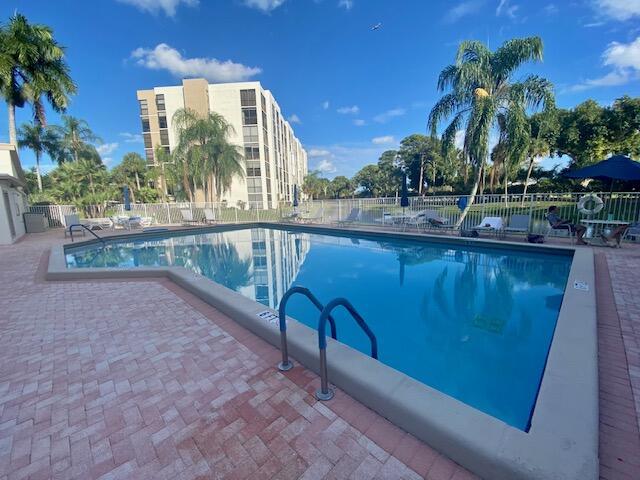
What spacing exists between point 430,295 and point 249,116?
3577 cm

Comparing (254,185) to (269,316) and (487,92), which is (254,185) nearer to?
(487,92)

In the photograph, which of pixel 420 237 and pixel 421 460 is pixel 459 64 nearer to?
pixel 420 237

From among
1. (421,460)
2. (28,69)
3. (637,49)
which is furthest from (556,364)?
(28,69)

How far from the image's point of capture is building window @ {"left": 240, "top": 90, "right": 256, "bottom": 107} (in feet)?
114

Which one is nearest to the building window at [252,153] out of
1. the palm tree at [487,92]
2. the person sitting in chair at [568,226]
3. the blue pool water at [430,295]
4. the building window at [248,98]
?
the building window at [248,98]

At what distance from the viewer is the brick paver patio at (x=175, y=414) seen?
5.61 ft

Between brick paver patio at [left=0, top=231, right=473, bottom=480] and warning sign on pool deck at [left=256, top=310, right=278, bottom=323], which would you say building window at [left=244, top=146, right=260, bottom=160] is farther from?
warning sign on pool deck at [left=256, top=310, right=278, bottom=323]

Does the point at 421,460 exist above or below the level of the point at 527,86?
below

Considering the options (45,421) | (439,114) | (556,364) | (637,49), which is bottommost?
(45,421)

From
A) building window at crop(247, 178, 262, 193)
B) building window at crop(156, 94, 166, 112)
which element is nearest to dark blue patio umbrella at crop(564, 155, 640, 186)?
building window at crop(247, 178, 262, 193)

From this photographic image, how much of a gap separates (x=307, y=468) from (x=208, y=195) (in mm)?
28141

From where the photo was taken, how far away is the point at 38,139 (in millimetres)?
25688

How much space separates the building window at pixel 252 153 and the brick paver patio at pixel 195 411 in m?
34.5

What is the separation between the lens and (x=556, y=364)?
2.40 metres
